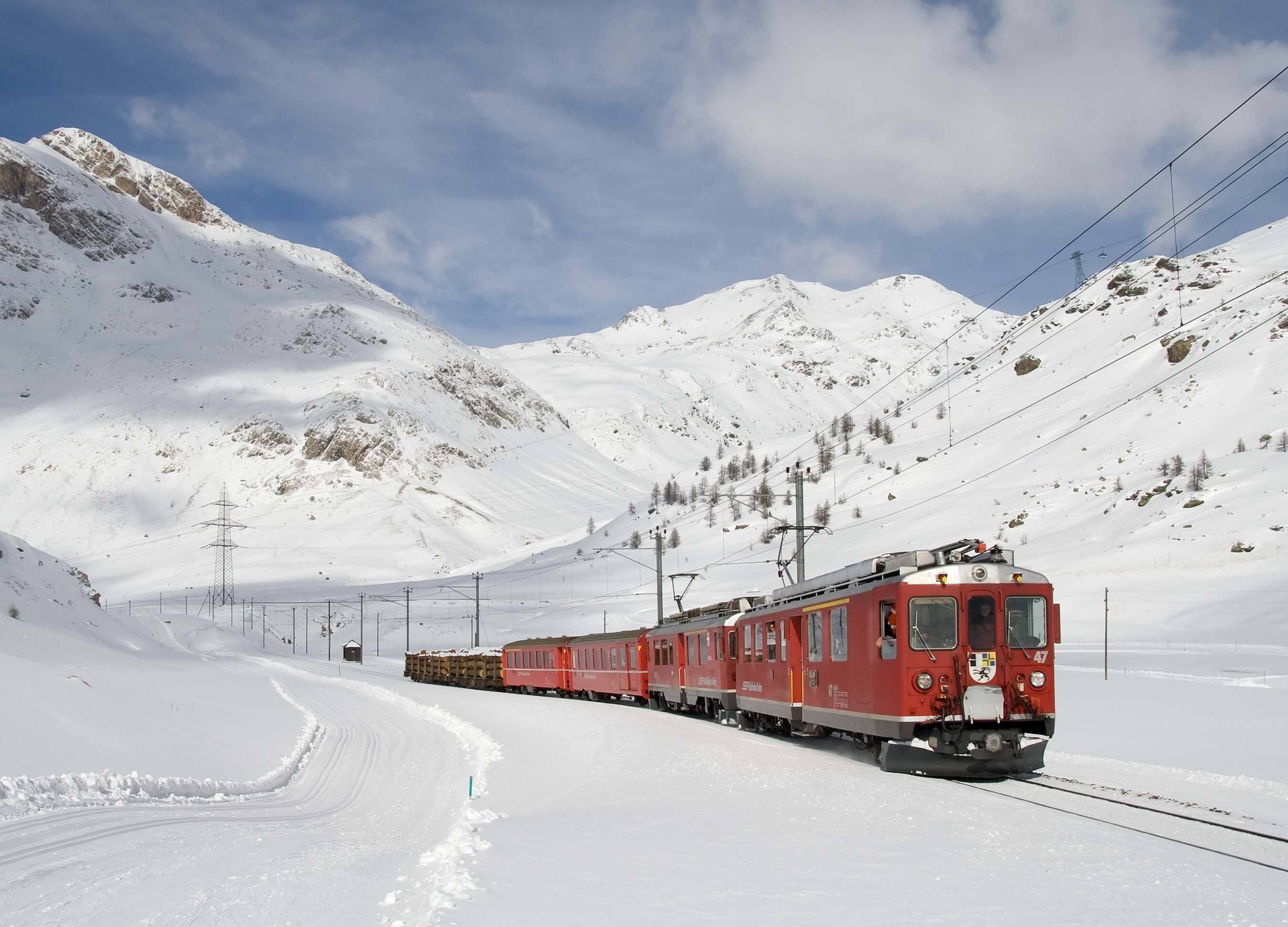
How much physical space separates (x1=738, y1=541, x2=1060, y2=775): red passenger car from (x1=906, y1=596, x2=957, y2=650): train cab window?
0.02 meters

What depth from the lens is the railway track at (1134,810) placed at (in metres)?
10.3

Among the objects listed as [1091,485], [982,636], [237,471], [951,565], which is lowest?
[982,636]

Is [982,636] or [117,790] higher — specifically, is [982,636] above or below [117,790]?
above

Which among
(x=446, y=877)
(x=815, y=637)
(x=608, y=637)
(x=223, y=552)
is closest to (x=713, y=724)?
(x=815, y=637)

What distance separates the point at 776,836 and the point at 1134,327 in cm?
12282

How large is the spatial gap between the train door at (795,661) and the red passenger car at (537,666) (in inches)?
1022

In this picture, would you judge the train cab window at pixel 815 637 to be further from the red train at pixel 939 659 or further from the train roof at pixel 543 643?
the train roof at pixel 543 643

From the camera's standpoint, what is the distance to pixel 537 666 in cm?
5184

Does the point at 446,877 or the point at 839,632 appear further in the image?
the point at 839,632

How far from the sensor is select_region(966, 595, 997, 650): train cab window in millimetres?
16922

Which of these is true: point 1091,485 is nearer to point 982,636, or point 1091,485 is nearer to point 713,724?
point 713,724

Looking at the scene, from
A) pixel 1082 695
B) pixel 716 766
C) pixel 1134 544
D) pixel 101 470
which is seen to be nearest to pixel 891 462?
pixel 1134 544

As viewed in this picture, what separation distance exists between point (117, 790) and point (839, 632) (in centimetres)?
1213

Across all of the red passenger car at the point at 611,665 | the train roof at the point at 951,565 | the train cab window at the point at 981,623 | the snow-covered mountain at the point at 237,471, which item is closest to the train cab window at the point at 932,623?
the train cab window at the point at 981,623
